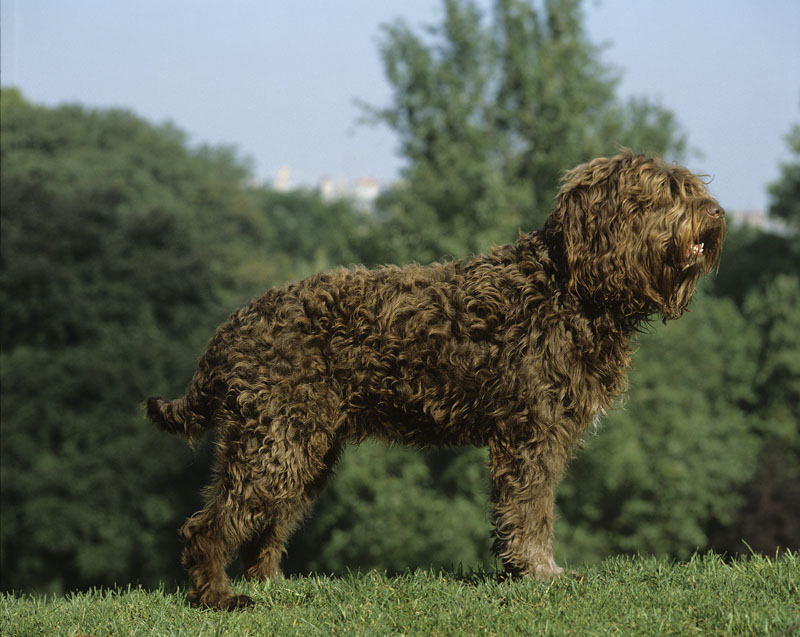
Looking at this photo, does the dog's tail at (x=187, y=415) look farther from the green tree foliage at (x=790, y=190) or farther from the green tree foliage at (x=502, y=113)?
the green tree foliage at (x=790, y=190)

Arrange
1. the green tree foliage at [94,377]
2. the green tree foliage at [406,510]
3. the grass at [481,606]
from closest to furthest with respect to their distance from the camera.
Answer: the grass at [481,606] → the green tree foliage at [406,510] → the green tree foliage at [94,377]

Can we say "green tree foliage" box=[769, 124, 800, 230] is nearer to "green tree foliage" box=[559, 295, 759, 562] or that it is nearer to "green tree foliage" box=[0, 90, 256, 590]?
"green tree foliage" box=[559, 295, 759, 562]

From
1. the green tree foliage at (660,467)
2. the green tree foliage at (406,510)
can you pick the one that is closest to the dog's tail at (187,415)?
the green tree foliage at (406,510)

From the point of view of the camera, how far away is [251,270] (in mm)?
40344

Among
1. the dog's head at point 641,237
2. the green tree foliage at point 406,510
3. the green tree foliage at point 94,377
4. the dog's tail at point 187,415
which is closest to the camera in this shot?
the dog's head at point 641,237

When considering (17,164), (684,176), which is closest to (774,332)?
(17,164)

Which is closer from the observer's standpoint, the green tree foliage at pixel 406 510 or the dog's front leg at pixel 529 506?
the dog's front leg at pixel 529 506

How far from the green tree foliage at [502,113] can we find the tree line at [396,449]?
3.2 inches

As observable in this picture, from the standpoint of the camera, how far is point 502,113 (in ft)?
107

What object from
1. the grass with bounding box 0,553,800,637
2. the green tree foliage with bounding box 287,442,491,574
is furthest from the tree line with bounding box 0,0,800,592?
the grass with bounding box 0,553,800,637

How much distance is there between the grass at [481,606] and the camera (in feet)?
16.3

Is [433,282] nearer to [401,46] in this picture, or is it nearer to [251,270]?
[401,46]

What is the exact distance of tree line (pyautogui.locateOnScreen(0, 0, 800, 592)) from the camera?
27719 millimetres

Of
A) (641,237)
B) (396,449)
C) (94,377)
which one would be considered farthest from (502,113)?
(641,237)
